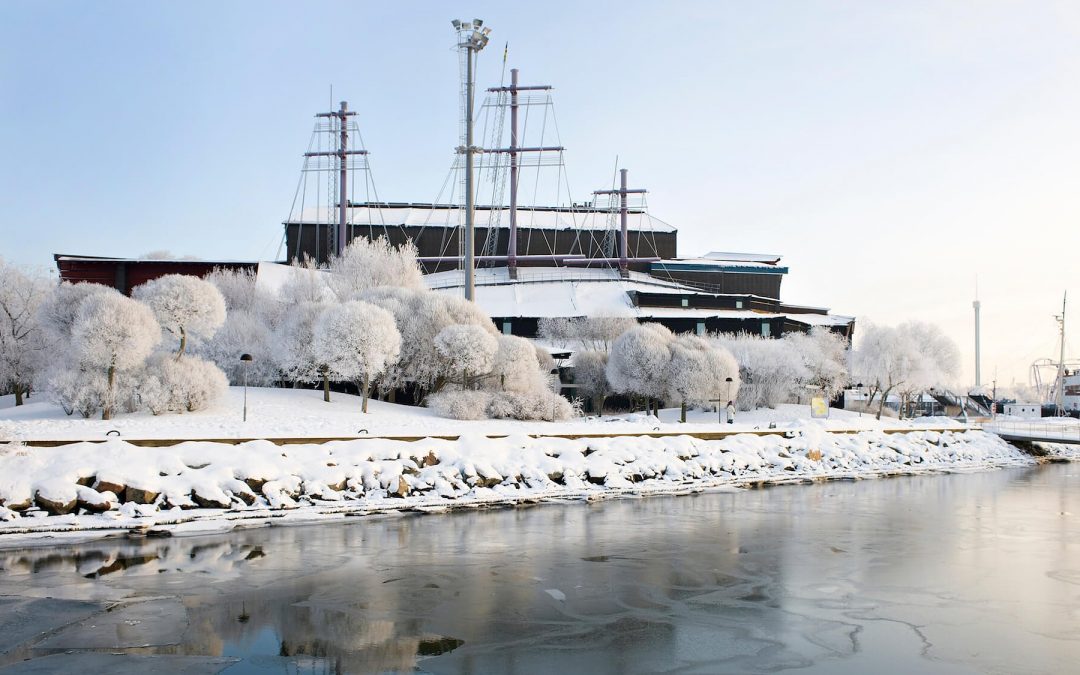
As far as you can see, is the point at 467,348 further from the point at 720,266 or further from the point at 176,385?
the point at 720,266

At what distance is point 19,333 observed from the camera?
4194cm

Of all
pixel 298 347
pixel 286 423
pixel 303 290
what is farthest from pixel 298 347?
pixel 303 290

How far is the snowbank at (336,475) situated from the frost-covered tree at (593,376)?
885 inches

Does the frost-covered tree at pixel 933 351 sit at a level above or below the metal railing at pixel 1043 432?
above

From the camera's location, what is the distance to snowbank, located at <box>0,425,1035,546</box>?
17.2 m

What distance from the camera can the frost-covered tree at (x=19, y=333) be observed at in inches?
1591

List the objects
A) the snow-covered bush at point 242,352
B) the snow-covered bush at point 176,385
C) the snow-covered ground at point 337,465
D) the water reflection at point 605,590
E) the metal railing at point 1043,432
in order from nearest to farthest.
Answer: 1. the water reflection at point 605,590
2. the snow-covered ground at point 337,465
3. the snow-covered bush at point 176,385
4. the snow-covered bush at point 242,352
5. the metal railing at point 1043,432

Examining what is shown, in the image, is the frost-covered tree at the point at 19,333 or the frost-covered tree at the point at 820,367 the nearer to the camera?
the frost-covered tree at the point at 19,333

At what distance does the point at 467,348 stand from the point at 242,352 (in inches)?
446

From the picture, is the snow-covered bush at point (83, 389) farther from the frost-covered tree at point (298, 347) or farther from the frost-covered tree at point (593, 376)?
the frost-covered tree at point (593, 376)

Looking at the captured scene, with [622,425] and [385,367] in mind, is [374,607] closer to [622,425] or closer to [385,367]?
[622,425]

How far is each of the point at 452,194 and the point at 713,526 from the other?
64.0m

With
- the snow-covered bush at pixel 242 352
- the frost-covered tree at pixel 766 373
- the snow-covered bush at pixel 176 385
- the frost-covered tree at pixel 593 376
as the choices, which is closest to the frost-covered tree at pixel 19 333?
the snow-covered bush at pixel 242 352

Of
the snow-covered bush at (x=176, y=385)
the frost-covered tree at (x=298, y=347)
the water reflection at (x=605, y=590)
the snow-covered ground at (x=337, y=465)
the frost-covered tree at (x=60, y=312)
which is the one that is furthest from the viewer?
the frost-covered tree at (x=298, y=347)
